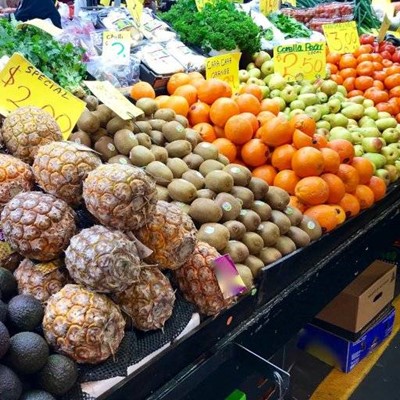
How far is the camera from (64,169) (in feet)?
4.39

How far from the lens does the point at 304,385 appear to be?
109 inches

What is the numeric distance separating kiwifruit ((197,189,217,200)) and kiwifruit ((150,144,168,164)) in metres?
0.20

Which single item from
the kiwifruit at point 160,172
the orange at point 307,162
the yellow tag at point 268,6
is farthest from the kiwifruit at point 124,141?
the yellow tag at point 268,6

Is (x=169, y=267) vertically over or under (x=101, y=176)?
under

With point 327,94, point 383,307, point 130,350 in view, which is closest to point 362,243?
point 383,307

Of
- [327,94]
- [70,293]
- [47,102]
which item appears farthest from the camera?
[327,94]

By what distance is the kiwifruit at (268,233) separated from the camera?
6.23 ft

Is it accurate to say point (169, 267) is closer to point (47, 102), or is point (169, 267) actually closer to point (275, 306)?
point (275, 306)

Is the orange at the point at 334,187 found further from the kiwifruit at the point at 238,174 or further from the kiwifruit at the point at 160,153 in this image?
the kiwifruit at the point at 160,153

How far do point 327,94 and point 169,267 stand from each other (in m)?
2.28

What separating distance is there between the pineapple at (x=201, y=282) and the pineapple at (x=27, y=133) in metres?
0.56

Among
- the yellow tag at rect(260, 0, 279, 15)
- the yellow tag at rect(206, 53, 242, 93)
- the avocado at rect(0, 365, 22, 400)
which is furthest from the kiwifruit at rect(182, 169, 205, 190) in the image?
the yellow tag at rect(260, 0, 279, 15)

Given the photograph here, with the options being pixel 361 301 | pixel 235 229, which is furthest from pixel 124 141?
pixel 361 301

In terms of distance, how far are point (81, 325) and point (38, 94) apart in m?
1.01
